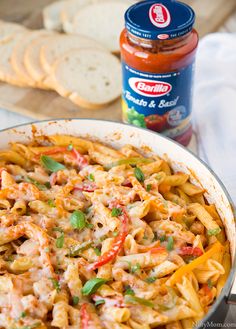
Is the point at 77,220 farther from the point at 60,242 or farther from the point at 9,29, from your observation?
the point at 9,29

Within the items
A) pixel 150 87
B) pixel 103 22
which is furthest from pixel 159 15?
pixel 103 22

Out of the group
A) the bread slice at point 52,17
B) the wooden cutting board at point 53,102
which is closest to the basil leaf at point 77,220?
the wooden cutting board at point 53,102

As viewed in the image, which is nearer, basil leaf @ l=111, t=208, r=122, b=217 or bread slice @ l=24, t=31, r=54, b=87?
basil leaf @ l=111, t=208, r=122, b=217

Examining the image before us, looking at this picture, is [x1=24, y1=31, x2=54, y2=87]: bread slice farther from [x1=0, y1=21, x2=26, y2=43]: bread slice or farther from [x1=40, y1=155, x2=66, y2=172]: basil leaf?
[x1=40, y1=155, x2=66, y2=172]: basil leaf

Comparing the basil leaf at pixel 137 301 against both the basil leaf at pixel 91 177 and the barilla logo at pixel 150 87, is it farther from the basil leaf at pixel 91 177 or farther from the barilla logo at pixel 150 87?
the barilla logo at pixel 150 87

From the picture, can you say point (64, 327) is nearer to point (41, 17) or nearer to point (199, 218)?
point (199, 218)

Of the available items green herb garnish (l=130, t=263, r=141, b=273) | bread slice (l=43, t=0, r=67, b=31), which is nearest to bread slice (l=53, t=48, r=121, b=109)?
bread slice (l=43, t=0, r=67, b=31)
